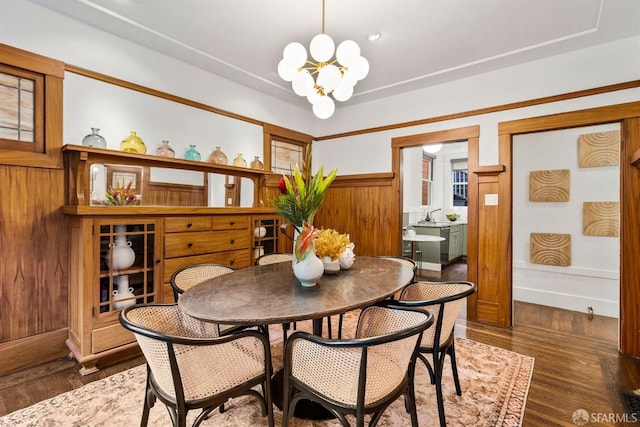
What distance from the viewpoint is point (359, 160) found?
450 centimetres

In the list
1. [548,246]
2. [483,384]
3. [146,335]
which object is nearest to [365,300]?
[146,335]

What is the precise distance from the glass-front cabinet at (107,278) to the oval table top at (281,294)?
1022mm

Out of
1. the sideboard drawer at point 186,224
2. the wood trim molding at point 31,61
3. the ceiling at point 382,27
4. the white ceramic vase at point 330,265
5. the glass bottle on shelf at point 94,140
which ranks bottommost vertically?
the white ceramic vase at point 330,265

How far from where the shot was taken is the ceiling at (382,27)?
7.69ft

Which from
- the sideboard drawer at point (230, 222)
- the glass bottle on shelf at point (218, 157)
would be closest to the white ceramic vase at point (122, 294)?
the sideboard drawer at point (230, 222)

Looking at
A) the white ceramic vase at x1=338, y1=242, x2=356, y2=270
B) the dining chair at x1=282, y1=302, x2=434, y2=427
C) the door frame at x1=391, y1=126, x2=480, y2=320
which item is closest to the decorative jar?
the white ceramic vase at x1=338, y1=242, x2=356, y2=270

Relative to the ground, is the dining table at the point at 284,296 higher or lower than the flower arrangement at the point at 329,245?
lower

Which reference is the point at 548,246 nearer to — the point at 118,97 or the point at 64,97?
the point at 118,97

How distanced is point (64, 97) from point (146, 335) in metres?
2.46

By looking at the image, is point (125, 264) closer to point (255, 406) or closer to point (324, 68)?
point (255, 406)

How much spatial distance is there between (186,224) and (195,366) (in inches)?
68.1

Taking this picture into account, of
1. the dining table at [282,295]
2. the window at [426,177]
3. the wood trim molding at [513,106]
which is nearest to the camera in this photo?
the dining table at [282,295]

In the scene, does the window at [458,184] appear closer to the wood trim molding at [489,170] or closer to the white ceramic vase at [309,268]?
the wood trim molding at [489,170]

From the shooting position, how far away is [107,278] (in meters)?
2.38
